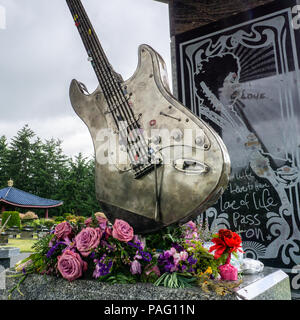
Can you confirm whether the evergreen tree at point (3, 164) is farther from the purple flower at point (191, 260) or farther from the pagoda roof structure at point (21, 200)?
the purple flower at point (191, 260)

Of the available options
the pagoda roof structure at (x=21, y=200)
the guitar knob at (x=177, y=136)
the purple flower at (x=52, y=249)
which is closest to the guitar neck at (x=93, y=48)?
the guitar knob at (x=177, y=136)

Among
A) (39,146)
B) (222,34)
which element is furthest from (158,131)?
(39,146)

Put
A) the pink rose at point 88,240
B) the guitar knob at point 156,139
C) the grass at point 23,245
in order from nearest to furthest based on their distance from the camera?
the pink rose at point 88,240 < the guitar knob at point 156,139 < the grass at point 23,245

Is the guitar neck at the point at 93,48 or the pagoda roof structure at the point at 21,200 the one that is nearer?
the guitar neck at the point at 93,48

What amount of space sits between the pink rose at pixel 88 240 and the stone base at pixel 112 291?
0.64 feet

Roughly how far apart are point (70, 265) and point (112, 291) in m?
0.35

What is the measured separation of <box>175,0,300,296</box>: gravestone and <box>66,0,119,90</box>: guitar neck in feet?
7.52

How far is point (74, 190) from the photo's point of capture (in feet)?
90.3

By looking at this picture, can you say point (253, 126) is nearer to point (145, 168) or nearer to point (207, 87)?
point (207, 87)

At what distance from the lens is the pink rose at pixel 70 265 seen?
1.89 meters

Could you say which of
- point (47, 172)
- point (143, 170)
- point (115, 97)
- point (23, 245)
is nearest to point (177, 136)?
point (143, 170)

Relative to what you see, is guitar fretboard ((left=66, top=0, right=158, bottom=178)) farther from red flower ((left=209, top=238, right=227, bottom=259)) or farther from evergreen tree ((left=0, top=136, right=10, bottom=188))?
evergreen tree ((left=0, top=136, right=10, bottom=188))

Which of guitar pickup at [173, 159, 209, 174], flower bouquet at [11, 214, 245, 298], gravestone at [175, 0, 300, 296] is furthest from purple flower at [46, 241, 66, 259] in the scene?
gravestone at [175, 0, 300, 296]

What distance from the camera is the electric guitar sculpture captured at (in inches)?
76.0
